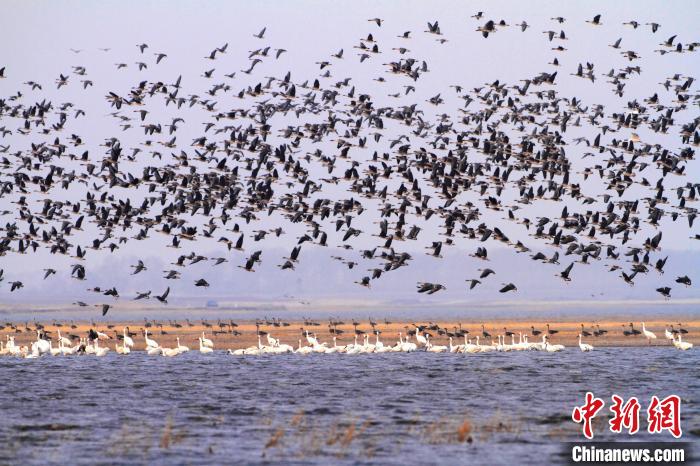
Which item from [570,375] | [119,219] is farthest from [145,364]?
[570,375]

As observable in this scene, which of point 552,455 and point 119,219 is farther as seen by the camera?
point 119,219

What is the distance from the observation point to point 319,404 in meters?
46.9

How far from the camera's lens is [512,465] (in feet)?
109

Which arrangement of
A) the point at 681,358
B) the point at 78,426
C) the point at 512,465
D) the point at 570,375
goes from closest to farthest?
1. the point at 512,465
2. the point at 78,426
3. the point at 570,375
4. the point at 681,358

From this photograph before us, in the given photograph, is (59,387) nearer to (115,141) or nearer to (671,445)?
(115,141)

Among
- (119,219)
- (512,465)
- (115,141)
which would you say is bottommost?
(512,465)

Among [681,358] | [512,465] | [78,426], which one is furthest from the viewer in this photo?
[681,358]

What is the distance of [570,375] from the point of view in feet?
188

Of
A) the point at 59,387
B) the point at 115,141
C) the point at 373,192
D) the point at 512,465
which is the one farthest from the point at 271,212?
the point at 512,465

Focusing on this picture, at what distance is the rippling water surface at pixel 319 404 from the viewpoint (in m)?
35.8

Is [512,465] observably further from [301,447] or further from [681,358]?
[681,358]

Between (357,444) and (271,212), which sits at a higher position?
(271,212)

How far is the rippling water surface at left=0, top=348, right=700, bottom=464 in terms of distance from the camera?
35750 millimetres

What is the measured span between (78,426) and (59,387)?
1297 cm
